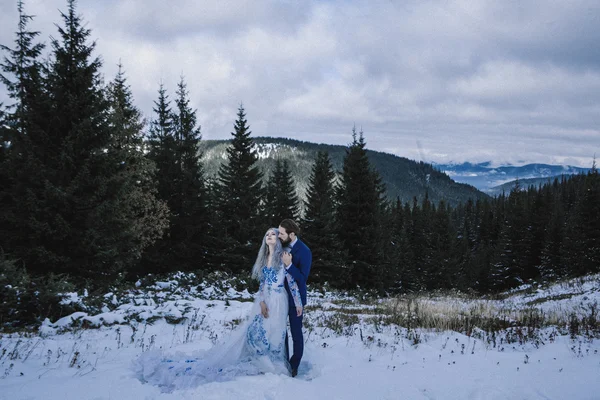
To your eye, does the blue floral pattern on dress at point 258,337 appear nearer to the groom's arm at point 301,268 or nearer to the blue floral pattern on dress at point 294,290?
the blue floral pattern on dress at point 294,290

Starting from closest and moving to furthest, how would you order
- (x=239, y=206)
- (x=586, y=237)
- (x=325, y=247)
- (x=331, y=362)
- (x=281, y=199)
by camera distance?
(x=331, y=362), (x=325, y=247), (x=239, y=206), (x=281, y=199), (x=586, y=237)

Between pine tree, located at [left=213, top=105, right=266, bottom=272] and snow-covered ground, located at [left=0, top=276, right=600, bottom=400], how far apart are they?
17.9 meters

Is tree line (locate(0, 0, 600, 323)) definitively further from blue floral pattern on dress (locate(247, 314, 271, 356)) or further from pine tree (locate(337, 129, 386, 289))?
blue floral pattern on dress (locate(247, 314, 271, 356))

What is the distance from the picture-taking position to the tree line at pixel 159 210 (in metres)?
12.9

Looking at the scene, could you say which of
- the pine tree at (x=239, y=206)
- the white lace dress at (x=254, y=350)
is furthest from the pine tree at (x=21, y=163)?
the pine tree at (x=239, y=206)

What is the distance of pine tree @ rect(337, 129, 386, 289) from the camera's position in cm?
2825

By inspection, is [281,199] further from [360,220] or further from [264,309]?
[264,309]

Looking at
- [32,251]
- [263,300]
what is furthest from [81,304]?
[263,300]

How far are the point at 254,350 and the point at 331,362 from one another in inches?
63.6

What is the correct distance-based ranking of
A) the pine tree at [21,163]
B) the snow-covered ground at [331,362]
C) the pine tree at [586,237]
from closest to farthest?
the snow-covered ground at [331,362]
the pine tree at [21,163]
the pine tree at [586,237]

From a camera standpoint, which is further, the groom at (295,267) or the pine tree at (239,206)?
the pine tree at (239,206)

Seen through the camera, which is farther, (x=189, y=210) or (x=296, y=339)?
(x=189, y=210)

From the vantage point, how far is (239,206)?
28422 mm

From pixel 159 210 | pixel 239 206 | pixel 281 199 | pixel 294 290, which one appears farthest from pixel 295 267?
pixel 281 199
